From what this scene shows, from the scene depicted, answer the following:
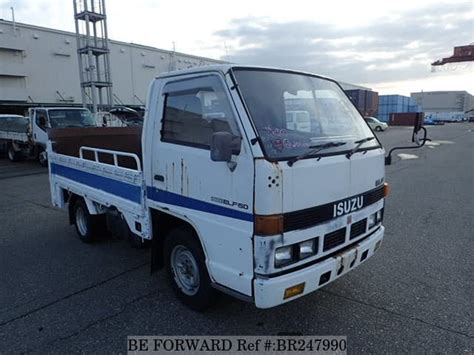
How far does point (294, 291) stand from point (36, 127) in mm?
13780

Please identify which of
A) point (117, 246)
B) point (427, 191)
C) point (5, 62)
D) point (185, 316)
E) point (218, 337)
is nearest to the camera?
point (218, 337)

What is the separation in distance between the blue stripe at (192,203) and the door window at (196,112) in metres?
0.46

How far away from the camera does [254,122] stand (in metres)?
2.62

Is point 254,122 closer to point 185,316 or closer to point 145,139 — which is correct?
point 145,139

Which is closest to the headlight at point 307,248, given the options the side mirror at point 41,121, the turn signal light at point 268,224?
the turn signal light at point 268,224

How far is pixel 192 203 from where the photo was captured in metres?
2.96

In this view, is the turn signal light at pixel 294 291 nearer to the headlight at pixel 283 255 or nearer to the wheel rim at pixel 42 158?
the headlight at pixel 283 255

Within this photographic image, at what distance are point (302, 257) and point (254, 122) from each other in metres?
1.06

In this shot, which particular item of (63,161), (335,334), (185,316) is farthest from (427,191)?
(63,161)

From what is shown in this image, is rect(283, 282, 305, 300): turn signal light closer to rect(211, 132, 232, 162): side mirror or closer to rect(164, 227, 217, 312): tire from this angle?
rect(164, 227, 217, 312): tire

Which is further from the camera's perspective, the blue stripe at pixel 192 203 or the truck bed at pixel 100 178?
the truck bed at pixel 100 178

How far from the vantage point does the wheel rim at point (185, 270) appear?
3242 millimetres

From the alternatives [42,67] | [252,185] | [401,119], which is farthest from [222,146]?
[401,119]

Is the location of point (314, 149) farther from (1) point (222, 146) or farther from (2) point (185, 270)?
(2) point (185, 270)
